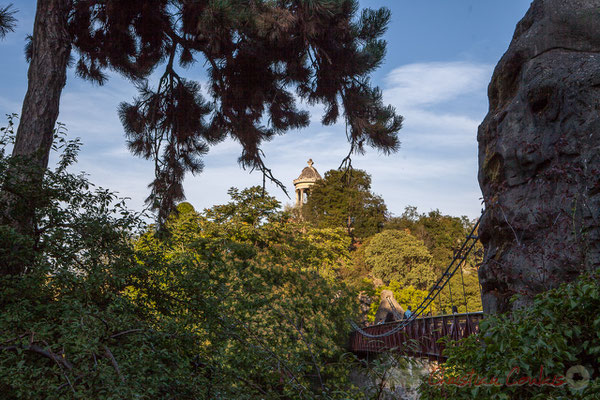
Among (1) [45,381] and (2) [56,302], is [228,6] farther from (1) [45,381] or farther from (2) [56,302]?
(1) [45,381]

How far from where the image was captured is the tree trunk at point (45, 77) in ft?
20.0

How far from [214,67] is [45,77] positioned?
2.74m

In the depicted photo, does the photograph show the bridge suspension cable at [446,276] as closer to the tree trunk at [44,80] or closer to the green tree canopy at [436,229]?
the tree trunk at [44,80]

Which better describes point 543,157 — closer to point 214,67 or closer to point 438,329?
point 438,329

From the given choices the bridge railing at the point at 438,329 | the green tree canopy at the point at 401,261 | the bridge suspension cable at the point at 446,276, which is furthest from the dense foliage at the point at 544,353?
the green tree canopy at the point at 401,261

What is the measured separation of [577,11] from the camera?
6.08m

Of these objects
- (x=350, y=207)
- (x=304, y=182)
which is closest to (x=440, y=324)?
(x=350, y=207)

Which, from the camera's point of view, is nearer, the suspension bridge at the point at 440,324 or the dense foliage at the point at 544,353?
the dense foliage at the point at 544,353

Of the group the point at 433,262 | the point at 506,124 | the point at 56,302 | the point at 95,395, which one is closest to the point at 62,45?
the point at 56,302

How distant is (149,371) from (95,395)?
617mm

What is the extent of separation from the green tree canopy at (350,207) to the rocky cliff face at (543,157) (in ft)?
96.4

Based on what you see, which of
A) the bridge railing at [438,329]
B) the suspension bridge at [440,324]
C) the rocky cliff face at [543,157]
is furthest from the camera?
the bridge railing at [438,329]

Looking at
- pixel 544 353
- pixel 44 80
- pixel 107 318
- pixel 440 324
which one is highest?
pixel 44 80

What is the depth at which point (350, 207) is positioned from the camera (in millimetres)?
37156
